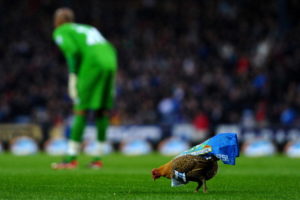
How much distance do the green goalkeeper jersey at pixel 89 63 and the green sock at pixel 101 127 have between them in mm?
239

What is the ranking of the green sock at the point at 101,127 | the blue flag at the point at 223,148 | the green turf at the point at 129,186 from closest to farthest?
1. the blue flag at the point at 223,148
2. the green turf at the point at 129,186
3. the green sock at the point at 101,127

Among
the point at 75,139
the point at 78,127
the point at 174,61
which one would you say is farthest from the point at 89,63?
the point at 174,61

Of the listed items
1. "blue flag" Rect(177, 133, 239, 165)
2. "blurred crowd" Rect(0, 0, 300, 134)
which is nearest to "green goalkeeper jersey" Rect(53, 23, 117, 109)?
"blue flag" Rect(177, 133, 239, 165)

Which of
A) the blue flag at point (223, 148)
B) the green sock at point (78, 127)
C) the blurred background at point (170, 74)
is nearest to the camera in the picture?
the blue flag at point (223, 148)

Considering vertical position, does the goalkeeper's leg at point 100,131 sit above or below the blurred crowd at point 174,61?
below

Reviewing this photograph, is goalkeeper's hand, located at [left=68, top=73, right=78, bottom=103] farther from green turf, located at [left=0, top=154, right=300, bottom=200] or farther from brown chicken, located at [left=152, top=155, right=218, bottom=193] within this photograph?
brown chicken, located at [left=152, top=155, right=218, bottom=193]

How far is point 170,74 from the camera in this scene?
25641mm

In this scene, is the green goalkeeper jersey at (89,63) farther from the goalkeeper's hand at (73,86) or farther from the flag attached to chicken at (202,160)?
the flag attached to chicken at (202,160)

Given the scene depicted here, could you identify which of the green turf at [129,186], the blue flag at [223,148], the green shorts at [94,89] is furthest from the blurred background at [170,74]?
the blue flag at [223,148]

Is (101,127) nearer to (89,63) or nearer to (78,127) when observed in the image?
(78,127)

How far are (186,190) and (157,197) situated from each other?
933 millimetres

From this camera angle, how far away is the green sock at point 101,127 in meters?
12.0

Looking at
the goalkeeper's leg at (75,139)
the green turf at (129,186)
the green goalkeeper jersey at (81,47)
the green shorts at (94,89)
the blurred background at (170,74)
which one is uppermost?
the blurred background at (170,74)

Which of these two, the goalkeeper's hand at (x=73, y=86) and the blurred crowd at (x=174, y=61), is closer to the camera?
the goalkeeper's hand at (x=73, y=86)
